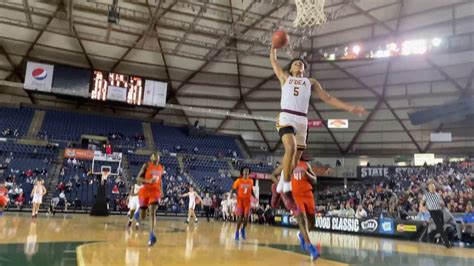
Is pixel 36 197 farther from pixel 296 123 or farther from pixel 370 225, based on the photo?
pixel 296 123

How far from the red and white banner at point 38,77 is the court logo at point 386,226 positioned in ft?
75.1

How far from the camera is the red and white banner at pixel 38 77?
26.3m

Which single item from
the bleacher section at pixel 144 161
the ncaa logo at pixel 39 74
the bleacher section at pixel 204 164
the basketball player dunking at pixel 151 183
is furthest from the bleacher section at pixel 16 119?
the basketball player dunking at pixel 151 183

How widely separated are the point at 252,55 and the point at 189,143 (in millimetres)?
9466

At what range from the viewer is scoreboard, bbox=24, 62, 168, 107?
26625mm

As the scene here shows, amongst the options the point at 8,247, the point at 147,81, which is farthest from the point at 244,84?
the point at 8,247

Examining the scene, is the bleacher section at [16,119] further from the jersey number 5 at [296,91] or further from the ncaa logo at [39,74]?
the jersey number 5 at [296,91]

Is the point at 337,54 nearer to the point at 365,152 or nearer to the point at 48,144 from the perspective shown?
the point at 365,152

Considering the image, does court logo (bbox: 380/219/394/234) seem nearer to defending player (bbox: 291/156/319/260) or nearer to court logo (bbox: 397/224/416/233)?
court logo (bbox: 397/224/416/233)

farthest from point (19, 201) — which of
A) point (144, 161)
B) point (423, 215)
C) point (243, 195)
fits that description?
point (423, 215)

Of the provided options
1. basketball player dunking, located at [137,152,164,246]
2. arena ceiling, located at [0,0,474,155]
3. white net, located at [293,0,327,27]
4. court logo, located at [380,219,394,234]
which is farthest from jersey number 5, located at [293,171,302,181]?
arena ceiling, located at [0,0,474,155]

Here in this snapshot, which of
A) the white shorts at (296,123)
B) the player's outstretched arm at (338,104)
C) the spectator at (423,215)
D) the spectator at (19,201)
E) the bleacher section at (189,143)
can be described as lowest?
the spectator at (19,201)

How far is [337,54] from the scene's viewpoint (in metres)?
24.8

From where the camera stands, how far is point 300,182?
5.92 metres
